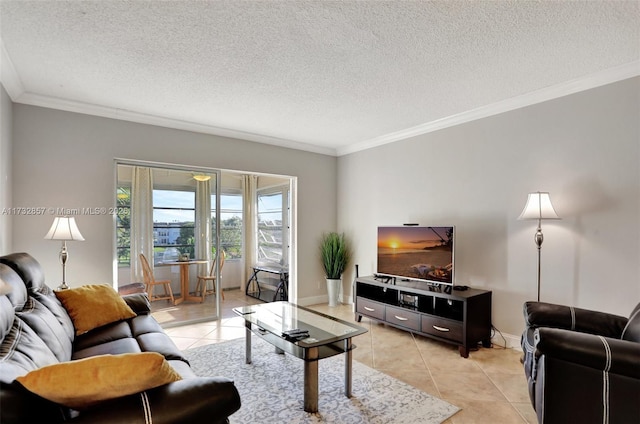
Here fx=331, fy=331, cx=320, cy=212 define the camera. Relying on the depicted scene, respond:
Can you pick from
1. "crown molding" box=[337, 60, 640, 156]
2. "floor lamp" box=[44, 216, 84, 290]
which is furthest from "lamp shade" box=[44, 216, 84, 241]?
"crown molding" box=[337, 60, 640, 156]

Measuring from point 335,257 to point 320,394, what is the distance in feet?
9.48

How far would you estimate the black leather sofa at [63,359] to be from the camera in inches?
44.1

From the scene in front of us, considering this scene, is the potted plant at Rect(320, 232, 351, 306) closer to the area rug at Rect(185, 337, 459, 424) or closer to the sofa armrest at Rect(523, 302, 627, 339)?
the area rug at Rect(185, 337, 459, 424)

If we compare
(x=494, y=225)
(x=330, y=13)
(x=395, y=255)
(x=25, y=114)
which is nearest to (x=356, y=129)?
(x=395, y=255)

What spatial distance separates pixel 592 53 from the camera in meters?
2.52

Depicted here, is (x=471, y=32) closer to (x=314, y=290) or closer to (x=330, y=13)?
(x=330, y=13)

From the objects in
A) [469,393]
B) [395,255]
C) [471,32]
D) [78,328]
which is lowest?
[469,393]

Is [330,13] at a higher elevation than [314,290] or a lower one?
higher

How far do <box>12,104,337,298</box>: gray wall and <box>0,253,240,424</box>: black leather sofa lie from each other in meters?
1.23

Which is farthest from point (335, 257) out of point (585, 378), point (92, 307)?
point (585, 378)

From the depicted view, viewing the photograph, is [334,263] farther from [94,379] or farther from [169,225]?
[94,379]

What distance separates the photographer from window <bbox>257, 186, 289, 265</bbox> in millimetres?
6242

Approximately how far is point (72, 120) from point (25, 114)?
377 mm

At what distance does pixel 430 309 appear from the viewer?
3.71m
